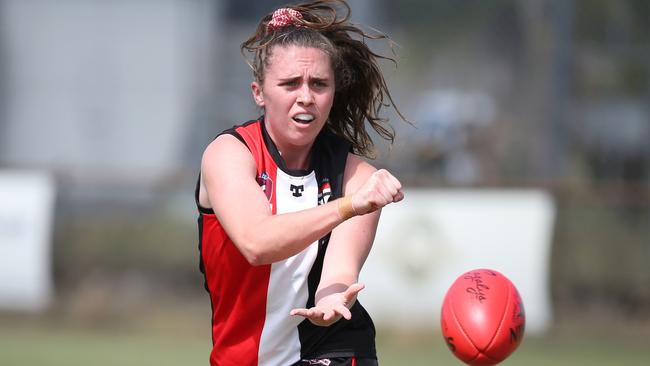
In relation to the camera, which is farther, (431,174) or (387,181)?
(431,174)

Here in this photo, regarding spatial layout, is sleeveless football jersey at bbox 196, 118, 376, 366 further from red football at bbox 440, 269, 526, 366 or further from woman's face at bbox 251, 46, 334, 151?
red football at bbox 440, 269, 526, 366

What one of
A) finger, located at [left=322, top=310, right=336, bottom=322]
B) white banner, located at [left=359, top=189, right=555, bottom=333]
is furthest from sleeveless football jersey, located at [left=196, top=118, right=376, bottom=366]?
white banner, located at [left=359, top=189, right=555, bottom=333]

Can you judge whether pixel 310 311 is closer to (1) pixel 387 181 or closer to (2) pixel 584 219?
(1) pixel 387 181

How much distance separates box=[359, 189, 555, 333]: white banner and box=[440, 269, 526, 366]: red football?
514cm

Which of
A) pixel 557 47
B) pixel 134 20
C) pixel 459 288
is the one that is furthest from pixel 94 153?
pixel 459 288

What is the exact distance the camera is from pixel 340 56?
4.39 metres

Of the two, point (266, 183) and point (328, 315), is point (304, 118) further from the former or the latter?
point (328, 315)

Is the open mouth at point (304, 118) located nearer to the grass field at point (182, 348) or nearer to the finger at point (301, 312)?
the finger at point (301, 312)

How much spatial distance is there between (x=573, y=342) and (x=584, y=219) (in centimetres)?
110

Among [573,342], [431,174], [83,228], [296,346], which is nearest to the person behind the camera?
[296,346]

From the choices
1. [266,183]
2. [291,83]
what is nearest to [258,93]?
[291,83]

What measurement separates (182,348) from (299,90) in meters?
6.12

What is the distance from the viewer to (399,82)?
49.0 feet

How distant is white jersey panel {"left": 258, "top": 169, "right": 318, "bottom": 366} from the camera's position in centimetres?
423
